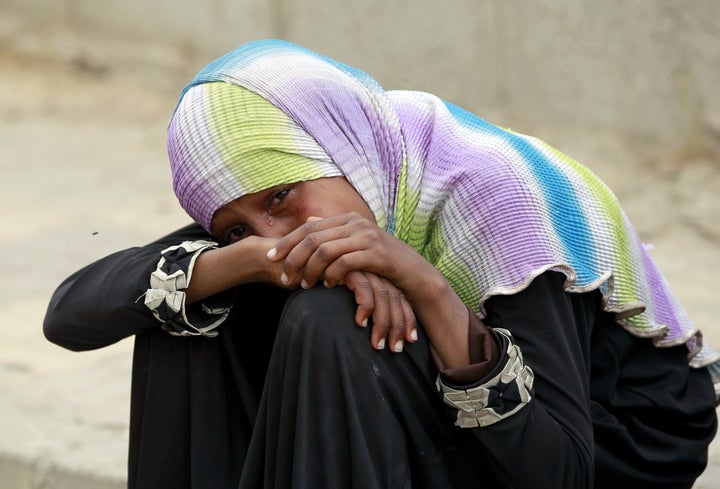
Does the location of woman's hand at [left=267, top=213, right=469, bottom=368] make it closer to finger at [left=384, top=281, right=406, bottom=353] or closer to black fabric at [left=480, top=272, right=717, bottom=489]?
finger at [left=384, top=281, right=406, bottom=353]

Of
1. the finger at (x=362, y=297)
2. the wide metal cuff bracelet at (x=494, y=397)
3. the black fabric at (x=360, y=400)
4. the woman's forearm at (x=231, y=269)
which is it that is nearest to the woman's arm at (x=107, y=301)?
the black fabric at (x=360, y=400)

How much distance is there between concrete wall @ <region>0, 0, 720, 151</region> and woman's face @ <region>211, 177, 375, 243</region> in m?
3.18

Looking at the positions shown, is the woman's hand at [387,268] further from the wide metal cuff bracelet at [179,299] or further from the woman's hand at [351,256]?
the wide metal cuff bracelet at [179,299]

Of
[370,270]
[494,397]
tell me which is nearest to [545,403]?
[494,397]

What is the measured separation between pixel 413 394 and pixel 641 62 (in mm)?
3475

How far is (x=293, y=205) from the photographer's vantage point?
2115 mm

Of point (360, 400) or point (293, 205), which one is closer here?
point (360, 400)

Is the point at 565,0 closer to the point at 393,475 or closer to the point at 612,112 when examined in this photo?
the point at 612,112

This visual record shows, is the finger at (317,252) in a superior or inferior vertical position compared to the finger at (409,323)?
superior

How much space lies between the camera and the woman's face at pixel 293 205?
2111mm

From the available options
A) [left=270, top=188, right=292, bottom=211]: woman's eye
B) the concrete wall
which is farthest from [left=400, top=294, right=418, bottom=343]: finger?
the concrete wall

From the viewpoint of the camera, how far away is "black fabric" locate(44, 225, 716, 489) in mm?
1834

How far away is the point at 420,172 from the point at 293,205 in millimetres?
272

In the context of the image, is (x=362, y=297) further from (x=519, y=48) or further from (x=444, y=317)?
(x=519, y=48)
